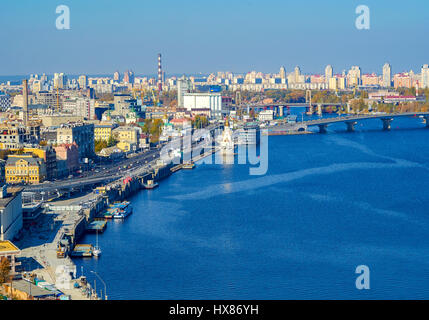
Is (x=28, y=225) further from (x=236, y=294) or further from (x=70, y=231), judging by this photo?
(x=236, y=294)

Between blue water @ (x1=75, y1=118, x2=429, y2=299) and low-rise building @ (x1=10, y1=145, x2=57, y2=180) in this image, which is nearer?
blue water @ (x1=75, y1=118, x2=429, y2=299)

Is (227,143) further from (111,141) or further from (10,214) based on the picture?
(10,214)

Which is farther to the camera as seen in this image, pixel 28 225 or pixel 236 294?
pixel 28 225

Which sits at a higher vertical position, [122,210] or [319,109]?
[319,109]

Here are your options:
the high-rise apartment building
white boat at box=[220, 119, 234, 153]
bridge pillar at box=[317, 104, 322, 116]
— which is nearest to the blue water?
white boat at box=[220, 119, 234, 153]

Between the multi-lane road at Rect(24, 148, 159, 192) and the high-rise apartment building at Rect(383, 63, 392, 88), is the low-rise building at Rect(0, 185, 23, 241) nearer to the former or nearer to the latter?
the multi-lane road at Rect(24, 148, 159, 192)

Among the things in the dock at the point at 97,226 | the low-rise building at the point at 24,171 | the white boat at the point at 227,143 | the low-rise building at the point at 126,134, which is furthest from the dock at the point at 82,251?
the white boat at the point at 227,143

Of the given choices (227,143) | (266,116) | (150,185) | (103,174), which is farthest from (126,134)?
(266,116)
